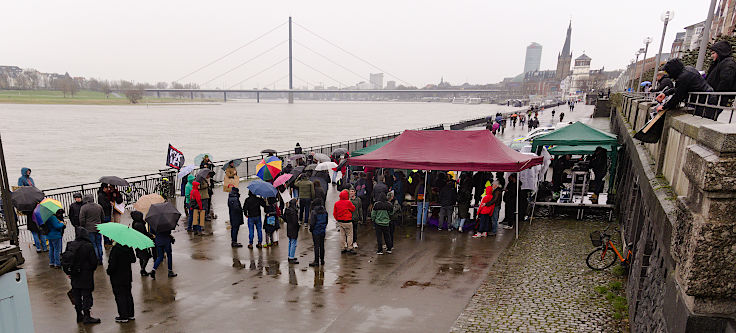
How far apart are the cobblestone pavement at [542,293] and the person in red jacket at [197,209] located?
289 inches

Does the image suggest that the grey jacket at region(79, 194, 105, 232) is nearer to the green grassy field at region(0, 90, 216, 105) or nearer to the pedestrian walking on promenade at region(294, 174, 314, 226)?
the pedestrian walking on promenade at region(294, 174, 314, 226)

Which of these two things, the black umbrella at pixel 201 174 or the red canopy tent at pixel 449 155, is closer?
the red canopy tent at pixel 449 155

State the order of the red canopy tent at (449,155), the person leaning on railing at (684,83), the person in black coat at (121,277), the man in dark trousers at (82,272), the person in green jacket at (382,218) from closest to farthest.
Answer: the person leaning on railing at (684,83) → the man in dark trousers at (82,272) → the person in black coat at (121,277) → the person in green jacket at (382,218) → the red canopy tent at (449,155)

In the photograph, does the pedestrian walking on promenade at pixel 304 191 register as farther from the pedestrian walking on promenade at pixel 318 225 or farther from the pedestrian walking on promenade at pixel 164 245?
the pedestrian walking on promenade at pixel 164 245

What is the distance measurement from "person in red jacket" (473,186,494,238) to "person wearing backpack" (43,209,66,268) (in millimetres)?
9240

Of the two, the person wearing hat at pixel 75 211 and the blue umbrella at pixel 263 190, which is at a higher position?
the blue umbrella at pixel 263 190

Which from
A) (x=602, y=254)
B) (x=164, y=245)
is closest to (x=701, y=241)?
(x=602, y=254)

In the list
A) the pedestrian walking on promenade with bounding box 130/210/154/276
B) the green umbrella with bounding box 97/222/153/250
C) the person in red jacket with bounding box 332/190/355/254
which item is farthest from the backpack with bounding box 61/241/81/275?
the person in red jacket with bounding box 332/190/355/254

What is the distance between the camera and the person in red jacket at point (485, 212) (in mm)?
10992

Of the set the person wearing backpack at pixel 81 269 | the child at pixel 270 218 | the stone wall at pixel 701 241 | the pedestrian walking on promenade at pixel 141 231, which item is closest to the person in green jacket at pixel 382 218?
the child at pixel 270 218

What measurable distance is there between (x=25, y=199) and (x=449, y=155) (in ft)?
31.3

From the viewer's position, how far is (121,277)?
6.76 meters

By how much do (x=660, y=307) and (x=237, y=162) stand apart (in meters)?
17.2

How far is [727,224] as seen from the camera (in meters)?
3.23
